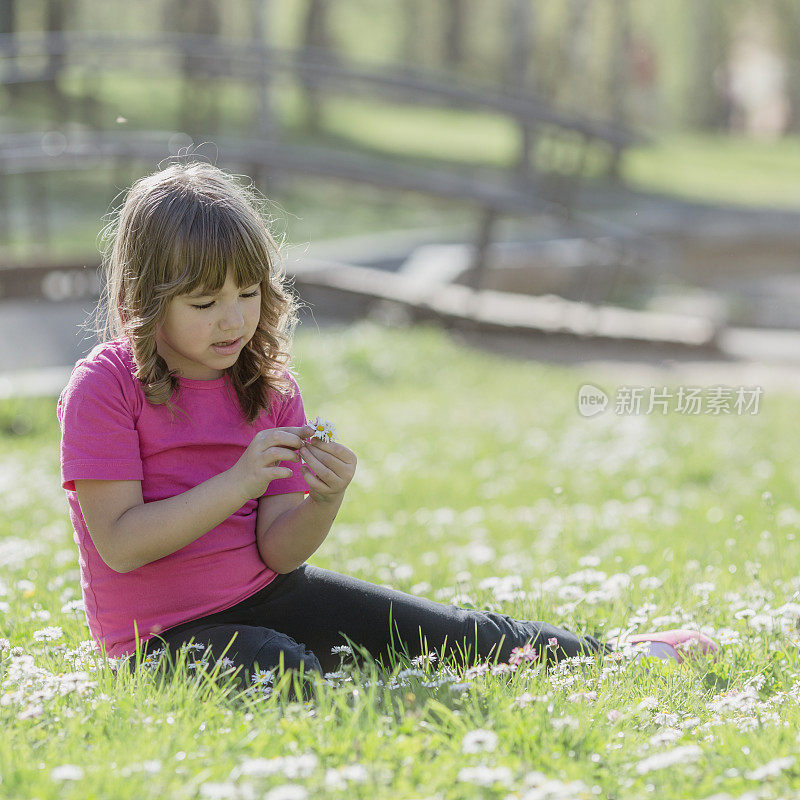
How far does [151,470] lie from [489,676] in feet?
2.83

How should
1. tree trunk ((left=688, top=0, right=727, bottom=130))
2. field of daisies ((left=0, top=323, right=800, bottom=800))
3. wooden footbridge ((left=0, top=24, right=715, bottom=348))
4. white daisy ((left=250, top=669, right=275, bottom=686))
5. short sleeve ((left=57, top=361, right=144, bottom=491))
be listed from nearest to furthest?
field of daisies ((left=0, top=323, right=800, bottom=800))
white daisy ((left=250, top=669, right=275, bottom=686))
short sleeve ((left=57, top=361, right=144, bottom=491))
wooden footbridge ((left=0, top=24, right=715, bottom=348))
tree trunk ((left=688, top=0, right=727, bottom=130))

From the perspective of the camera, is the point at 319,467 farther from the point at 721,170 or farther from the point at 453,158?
the point at 721,170

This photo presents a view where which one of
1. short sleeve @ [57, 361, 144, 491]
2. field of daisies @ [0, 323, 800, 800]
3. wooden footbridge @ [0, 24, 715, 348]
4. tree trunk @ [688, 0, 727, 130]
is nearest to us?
field of daisies @ [0, 323, 800, 800]

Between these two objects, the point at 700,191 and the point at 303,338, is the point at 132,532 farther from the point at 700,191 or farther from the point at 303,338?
the point at 700,191

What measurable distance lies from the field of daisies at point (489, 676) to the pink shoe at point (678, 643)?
45 millimetres

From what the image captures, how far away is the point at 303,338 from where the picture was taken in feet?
32.5

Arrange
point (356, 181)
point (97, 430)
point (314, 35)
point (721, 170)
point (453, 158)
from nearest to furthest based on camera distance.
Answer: point (97, 430)
point (356, 181)
point (453, 158)
point (314, 35)
point (721, 170)

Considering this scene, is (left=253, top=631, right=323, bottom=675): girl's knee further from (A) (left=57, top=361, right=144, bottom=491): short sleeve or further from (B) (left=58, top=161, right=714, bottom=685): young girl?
(A) (left=57, top=361, right=144, bottom=491): short sleeve

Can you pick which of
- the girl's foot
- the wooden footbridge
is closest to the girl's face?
the girl's foot

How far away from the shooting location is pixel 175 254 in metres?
2.39

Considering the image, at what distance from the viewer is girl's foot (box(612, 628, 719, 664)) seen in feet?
8.73

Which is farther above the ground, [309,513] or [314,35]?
[314,35]

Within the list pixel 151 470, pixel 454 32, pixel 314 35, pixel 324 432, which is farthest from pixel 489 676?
pixel 454 32

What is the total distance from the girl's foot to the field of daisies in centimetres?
5
